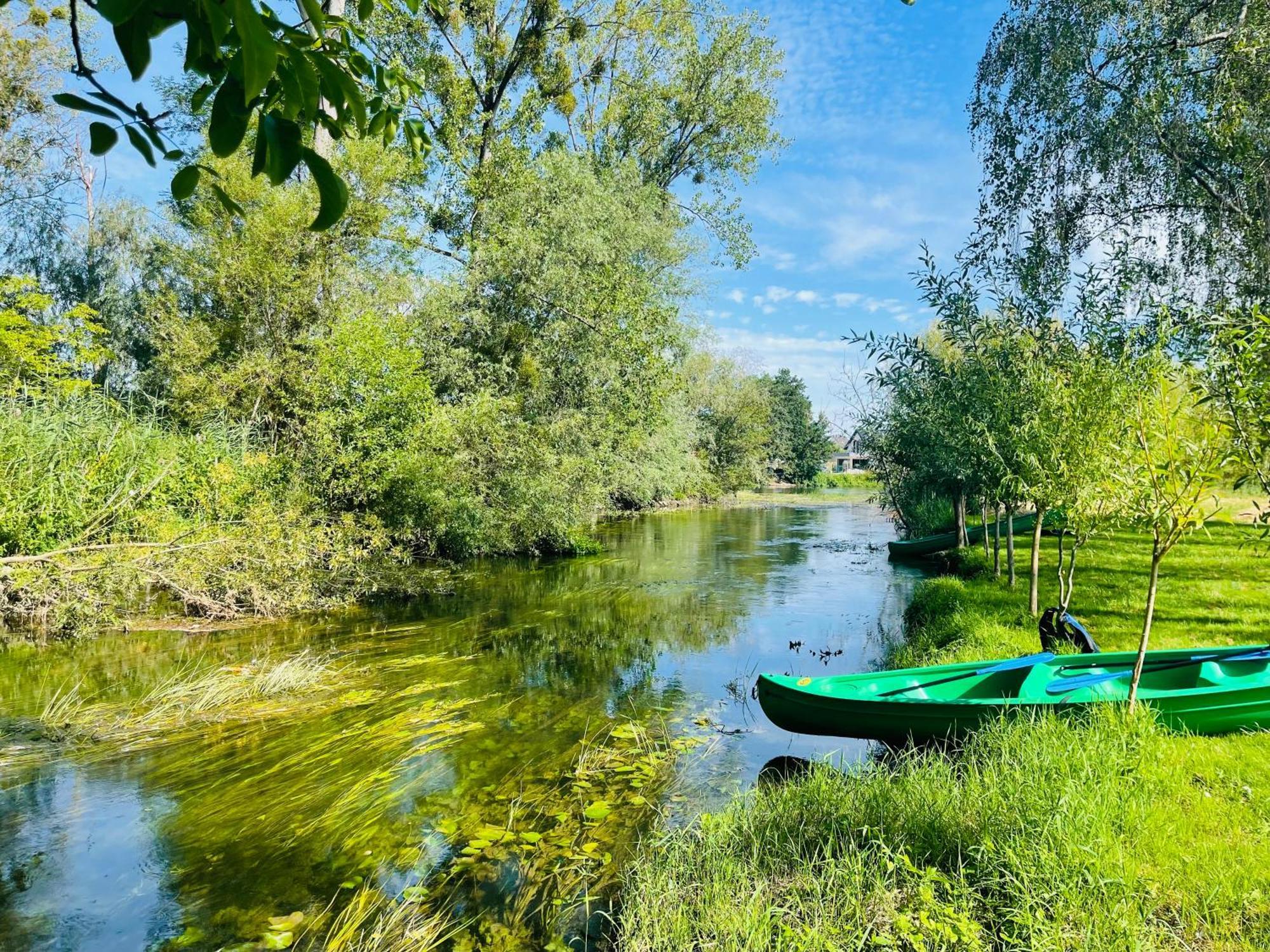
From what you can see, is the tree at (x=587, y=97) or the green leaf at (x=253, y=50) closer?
the green leaf at (x=253, y=50)

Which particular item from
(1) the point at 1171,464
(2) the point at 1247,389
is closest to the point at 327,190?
(2) the point at 1247,389

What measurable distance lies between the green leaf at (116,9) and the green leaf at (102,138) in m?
0.42

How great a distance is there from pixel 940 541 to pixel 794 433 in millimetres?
50037

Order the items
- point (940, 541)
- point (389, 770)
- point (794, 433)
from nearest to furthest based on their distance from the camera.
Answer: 1. point (389, 770)
2. point (940, 541)
3. point (794, 433)

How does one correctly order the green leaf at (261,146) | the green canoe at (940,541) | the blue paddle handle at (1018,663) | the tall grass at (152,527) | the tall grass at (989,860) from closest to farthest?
the green leaf at (261,146) → the tall grass at (989,860) → the blue paddle handle at (1018,663) → the tall grass at (152,527) → the green canoe at (940,541)

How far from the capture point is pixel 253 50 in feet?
3.36

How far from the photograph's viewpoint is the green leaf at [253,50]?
1010 mm

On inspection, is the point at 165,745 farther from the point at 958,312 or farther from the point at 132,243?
the point at 132,243

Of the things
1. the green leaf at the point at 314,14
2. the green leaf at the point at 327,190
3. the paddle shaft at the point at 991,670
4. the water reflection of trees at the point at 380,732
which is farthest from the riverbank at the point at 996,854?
the green leaf at the point at 314,14

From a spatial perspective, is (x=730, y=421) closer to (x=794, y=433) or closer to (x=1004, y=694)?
(x=794, y=433)

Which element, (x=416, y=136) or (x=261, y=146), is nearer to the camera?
(x=261, y=146)

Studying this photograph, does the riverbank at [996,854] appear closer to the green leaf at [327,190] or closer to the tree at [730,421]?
the green leaf at [327,190]

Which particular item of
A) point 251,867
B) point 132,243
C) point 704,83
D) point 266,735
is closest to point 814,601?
point 266,735

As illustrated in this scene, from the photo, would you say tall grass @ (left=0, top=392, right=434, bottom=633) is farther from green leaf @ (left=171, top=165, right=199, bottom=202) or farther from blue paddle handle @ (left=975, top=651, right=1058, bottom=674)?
blue paddle handle @ (left=975, top=651, right=1058, bottom=674)
